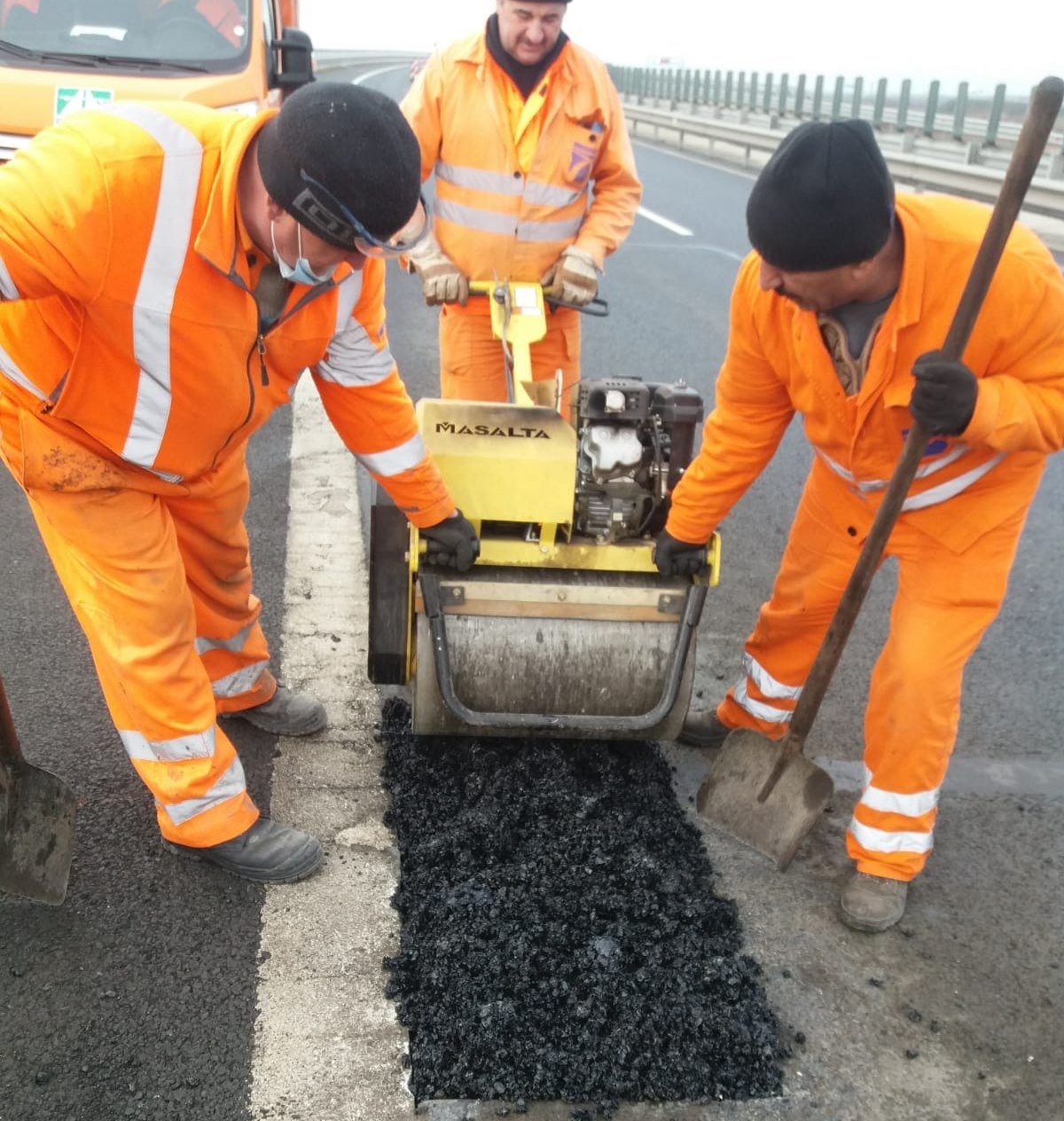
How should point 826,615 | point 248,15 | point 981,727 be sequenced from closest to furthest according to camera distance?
1. point 826,615
2. point 981,727
3. point 248,15

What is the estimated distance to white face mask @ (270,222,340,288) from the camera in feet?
6.94

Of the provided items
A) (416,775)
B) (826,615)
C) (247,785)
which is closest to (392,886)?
(416,775)

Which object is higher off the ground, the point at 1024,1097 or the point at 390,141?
the point at 390,141

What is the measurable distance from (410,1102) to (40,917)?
984mm

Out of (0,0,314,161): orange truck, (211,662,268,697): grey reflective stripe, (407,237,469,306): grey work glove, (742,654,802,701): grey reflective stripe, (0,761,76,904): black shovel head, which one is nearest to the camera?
(0,761,76,904): black shovel head

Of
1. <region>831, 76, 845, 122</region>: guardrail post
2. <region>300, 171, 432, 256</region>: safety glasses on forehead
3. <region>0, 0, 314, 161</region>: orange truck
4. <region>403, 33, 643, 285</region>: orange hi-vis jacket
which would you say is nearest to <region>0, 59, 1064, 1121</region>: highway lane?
<region>403, 33, 643, 285</region>: orange hi-vis jacket

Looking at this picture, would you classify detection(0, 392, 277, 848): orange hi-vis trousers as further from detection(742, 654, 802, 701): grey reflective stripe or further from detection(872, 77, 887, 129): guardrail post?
detection(872, 77, 887, 129): guardrail post

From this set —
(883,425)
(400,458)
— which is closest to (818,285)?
(883,425)

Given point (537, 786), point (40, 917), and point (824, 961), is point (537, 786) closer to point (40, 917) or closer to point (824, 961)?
point (824, 961)

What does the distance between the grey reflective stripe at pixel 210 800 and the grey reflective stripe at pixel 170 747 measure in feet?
0.31

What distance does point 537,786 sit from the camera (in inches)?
115

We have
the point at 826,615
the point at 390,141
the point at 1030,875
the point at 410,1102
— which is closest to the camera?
the point at 390,141

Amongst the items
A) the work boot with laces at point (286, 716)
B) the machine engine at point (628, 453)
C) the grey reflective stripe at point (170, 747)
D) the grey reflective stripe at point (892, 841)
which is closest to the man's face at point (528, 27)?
the machine engine at point (628, 453)

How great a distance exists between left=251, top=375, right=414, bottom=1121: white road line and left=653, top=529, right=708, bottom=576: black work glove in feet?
3.19
